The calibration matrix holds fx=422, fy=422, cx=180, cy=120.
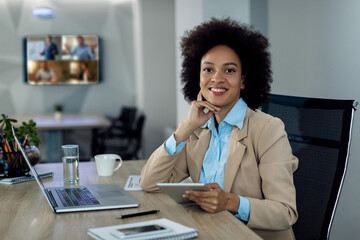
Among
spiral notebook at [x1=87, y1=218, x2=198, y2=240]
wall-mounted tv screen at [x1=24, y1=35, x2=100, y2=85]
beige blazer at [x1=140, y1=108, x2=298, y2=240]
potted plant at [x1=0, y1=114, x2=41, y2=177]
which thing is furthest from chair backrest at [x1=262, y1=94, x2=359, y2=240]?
wall-mounted tv screen at [x1=24, y1=35, x2=100, y2=85]

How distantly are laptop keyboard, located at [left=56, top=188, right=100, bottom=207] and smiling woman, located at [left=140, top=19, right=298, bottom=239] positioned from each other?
0.74ft

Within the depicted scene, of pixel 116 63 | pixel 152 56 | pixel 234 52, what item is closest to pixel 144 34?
pixel 152 56

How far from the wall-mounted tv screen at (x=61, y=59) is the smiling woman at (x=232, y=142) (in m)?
5.51

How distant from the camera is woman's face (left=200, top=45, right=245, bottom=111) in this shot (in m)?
1.66

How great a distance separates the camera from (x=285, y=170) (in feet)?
4.75

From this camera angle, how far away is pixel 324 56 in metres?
2.31

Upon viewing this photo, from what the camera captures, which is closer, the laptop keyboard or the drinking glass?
the laptop keyboard

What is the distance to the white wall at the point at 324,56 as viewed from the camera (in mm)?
2113

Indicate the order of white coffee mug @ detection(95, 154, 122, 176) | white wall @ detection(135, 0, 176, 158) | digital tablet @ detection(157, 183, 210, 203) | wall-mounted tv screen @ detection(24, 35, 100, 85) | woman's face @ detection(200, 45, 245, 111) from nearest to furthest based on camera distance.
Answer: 1. digital tablet @ detection(157, 183, 210, 203)
2. woman's face @ detection(200, 45, 245, 111)
3. white coffee mug @ detection(95, 154, 122, 176)
4. white wall @ detection(135, 0, 176, 158)
5. wall-mounted tv screen @ detection(24, 35, 100, 85)

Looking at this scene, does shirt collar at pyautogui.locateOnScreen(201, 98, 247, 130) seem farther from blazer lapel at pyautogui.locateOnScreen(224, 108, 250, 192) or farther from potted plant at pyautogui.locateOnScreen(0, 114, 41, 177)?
potted plant at pyautogui.locateOnScreen(0, 114, 41, 177)

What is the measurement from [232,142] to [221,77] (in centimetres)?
26

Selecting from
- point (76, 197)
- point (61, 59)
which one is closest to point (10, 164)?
point (76, 197)

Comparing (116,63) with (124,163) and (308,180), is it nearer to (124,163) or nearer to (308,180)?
(124,163)

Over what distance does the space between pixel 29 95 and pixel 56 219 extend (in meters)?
6.26
